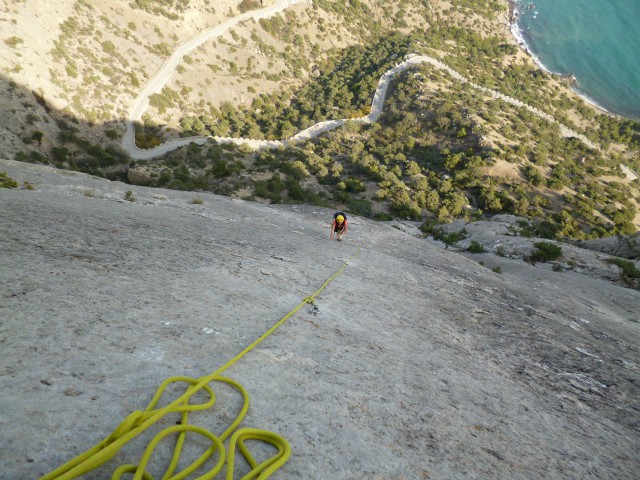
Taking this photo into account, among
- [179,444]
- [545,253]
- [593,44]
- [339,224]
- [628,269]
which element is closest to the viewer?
[179,444]

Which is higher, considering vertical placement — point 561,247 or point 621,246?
point 621,246

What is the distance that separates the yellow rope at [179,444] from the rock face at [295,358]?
22 centimetres

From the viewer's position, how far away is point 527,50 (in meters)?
109

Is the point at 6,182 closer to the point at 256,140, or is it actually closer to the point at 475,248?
the point at 475,248

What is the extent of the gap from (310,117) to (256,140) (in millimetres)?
17574

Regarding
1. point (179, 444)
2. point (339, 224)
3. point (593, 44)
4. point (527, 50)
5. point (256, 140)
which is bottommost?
point (179, 444)

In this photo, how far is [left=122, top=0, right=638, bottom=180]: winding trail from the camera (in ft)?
182

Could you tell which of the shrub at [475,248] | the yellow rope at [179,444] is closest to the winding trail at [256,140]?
the shrub at [475,248]

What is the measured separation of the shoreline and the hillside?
648 cm

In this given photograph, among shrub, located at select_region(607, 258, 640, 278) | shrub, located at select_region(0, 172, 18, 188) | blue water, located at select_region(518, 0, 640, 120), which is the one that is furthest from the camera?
blue water, located at select_region(518, 0, 640, 120)

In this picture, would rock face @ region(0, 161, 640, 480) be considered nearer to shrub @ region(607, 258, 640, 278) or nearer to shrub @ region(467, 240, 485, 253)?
shrub @ region(607, 258, 640, 278)

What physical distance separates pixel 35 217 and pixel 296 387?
834 centimetres

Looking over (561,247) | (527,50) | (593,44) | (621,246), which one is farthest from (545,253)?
(593,44)

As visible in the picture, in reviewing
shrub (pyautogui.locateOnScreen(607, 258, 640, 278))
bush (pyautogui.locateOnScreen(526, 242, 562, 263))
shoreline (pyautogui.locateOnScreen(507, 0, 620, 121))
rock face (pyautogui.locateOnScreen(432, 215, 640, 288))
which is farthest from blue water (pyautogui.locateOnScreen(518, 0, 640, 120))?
bush (pyautogui.locateOnScreen(526, 242, 562, 263))
